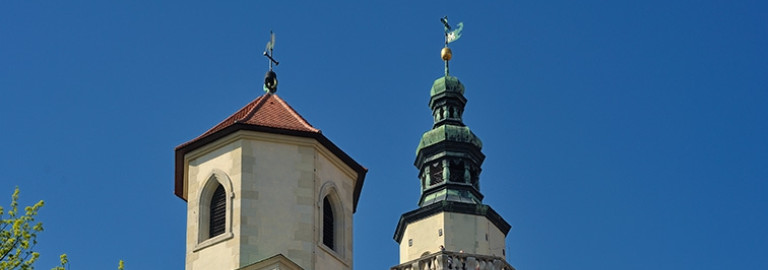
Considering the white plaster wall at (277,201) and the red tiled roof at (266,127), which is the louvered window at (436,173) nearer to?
the red tiled roof at (266,127)

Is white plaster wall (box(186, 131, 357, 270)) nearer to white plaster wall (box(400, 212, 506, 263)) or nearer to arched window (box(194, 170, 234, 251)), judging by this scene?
arched window (box(194, 170, 234, 251))

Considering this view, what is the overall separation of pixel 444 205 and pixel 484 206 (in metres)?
1.69

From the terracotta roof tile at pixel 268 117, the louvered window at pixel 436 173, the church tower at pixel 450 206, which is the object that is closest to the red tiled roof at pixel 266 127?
the terracotta roof tile at pixel 268 117

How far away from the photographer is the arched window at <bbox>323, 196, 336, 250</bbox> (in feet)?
98.4

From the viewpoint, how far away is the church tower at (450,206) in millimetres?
60844

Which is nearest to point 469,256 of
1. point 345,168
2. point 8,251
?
point 345,168

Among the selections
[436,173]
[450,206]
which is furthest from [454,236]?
[436,173]

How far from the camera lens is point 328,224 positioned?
30188mm

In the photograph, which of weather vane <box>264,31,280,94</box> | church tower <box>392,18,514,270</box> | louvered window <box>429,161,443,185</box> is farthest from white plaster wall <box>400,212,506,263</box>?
weather vane <box>264,31,280,94</box>

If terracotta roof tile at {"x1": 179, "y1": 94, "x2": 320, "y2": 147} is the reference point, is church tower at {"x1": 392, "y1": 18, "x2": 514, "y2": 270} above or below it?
Result: above

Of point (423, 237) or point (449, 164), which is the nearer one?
point (423, 237)

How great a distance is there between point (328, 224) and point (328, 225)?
0.7 inches

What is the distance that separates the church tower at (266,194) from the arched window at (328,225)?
2cm

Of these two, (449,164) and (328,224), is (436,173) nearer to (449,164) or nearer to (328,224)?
(449,164)
